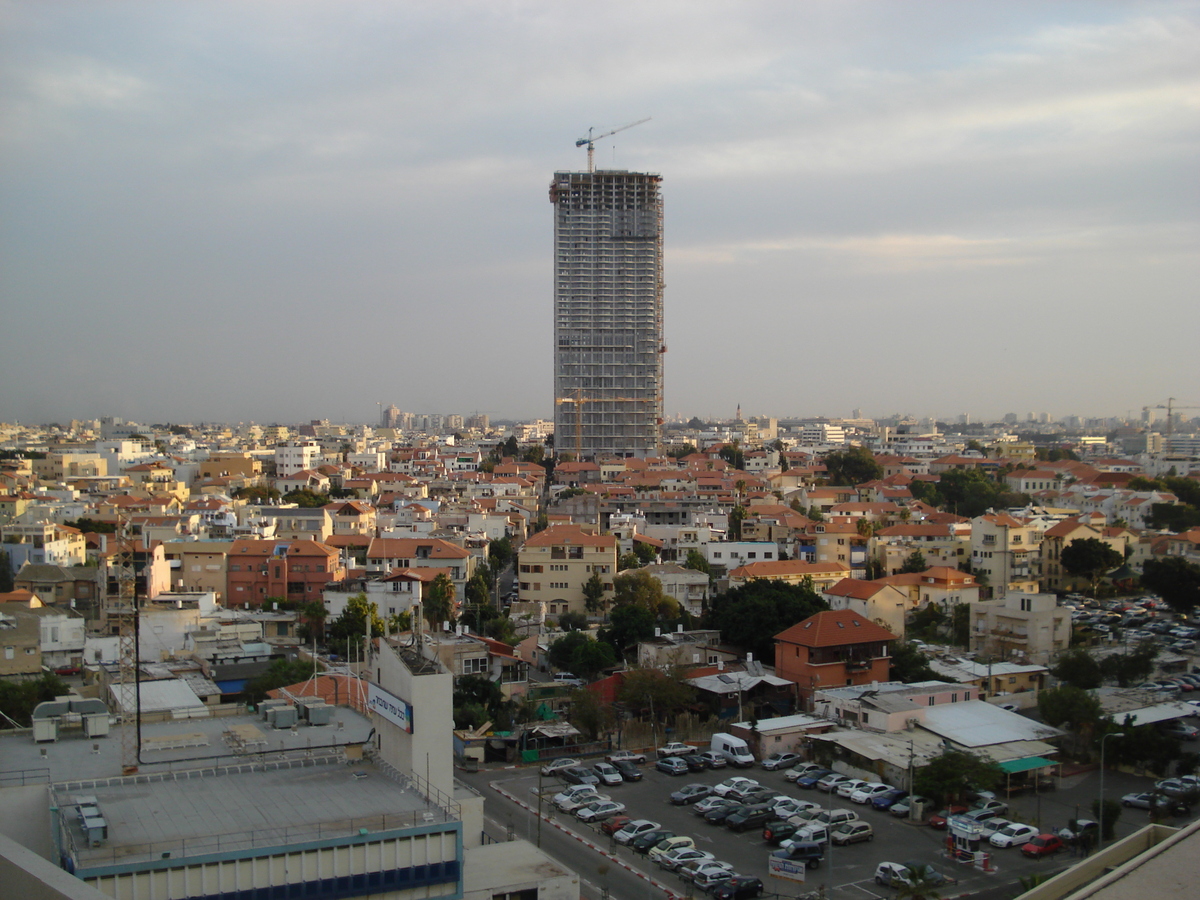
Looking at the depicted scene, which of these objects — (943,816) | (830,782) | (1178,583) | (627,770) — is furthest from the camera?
(1178,583)

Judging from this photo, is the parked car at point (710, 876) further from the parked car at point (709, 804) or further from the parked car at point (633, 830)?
the parked car at point (709, 804)

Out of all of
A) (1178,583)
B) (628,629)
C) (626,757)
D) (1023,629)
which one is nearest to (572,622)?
(628,629)

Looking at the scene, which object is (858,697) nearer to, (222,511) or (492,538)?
(492,538)

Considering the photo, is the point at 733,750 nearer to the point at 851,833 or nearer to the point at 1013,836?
the point at 851,833

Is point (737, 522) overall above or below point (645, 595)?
above

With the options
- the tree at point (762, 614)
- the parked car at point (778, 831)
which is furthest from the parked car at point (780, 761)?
the tree at point (762, 614)

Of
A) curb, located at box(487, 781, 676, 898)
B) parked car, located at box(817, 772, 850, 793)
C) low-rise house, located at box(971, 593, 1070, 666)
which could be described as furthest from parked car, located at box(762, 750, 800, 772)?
low-rise house, located at box(971, 593, 1070, 666)
